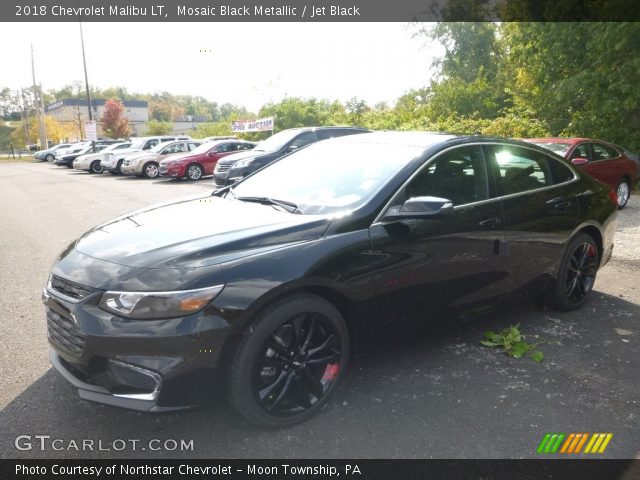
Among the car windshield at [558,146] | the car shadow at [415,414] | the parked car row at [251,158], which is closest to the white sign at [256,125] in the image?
the parked car row at [251,158]

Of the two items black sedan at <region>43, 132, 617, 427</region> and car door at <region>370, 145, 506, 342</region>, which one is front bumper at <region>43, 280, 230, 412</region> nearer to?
black sedan at <region>43, 132, 617, 427</region>

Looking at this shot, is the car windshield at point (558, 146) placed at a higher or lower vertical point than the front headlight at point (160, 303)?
higher

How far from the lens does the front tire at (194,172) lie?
18.6 m

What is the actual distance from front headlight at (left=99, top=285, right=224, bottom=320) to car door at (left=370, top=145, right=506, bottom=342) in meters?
1.09

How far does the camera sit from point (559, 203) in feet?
14.3

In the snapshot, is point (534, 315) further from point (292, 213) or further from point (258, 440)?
point (258, 440)

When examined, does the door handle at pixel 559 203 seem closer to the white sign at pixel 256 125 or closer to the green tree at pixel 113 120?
the white sign at pixel 256 125

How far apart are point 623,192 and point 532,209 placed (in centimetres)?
802

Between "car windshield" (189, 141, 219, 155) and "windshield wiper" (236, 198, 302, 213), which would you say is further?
"car windshield" (189, 141, 219, 155)

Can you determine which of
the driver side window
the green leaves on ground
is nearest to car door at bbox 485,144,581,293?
the driver side window

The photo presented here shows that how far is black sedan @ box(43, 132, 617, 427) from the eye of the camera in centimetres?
255

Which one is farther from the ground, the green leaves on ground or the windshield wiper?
the windshield wiper

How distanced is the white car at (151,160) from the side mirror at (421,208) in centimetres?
1840
